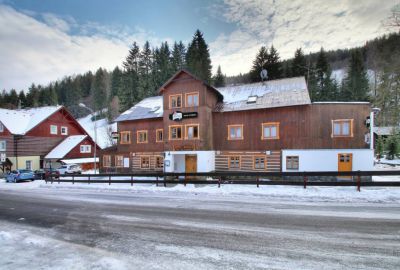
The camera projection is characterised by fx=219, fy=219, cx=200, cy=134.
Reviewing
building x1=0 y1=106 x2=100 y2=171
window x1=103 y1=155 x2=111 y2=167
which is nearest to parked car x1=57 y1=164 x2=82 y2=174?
window x1=103 y1=155 x2=111 y2=167

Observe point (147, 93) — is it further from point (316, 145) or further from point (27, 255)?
point (27, 255)

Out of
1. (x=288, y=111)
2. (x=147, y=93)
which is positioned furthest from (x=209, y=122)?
(x=147, y=93)

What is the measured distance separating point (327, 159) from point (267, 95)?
29.5ft

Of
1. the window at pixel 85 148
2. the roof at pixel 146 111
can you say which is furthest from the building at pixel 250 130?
the window at pixel 85 148

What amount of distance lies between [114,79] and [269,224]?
84.0 meters

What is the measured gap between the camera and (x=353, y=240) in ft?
21.1

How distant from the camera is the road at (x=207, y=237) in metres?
5.31

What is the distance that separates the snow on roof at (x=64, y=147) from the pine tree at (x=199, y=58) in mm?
29133

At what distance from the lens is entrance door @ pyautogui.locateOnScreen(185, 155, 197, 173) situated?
25.1 metres

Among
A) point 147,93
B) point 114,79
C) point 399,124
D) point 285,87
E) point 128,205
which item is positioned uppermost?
point 114,79

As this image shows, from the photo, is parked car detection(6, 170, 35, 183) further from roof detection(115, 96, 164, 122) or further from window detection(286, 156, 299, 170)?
window detection(286, 156, 299, 170)

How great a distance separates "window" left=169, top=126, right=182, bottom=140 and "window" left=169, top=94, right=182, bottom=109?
2475 mm

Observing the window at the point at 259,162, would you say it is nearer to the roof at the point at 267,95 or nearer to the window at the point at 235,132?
the window at the point at 235,132

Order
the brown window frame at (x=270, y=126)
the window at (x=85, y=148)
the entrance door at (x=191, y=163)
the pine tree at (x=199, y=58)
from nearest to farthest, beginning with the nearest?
the brown window frame at (x=270, y=126), the entrance door at (x=191, y=163), the window at (x=85, y=148), the pine tree at (x=199, y=58)
